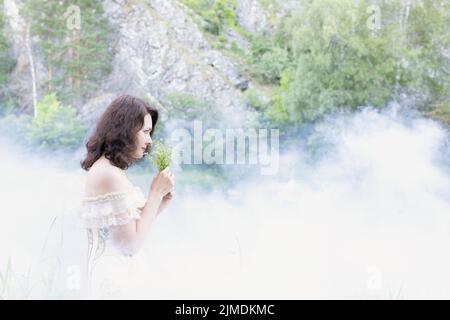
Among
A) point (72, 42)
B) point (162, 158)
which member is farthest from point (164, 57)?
point (162, 158)

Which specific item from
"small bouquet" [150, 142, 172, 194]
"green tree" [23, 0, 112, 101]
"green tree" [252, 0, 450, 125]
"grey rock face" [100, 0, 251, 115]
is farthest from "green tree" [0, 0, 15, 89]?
"small bouquet" [150, 142, 172, 194]

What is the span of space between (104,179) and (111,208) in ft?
0.17

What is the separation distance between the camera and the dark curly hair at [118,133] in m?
0.99

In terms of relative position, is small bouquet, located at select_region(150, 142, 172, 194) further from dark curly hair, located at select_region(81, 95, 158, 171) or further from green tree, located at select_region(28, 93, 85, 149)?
green tree, located at select_region(28, 93, 85, 149)

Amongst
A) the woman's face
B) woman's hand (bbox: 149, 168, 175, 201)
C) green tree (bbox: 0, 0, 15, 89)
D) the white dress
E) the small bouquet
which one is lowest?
the white dress

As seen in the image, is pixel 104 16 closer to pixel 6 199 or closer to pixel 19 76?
pixel 19 76

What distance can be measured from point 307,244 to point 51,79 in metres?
2.09

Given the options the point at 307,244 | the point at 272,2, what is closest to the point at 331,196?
the point at 307,244

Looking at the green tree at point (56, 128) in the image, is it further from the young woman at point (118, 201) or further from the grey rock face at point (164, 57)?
the young woman at point (118, 201)

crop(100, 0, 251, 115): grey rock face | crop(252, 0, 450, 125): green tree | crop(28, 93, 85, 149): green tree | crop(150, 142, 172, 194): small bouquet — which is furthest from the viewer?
crop(100, 0, 251, 115): grey rock face

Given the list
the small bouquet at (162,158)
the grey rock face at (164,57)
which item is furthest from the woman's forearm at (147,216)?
the grey rock face at (164,57)

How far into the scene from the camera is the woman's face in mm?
1022

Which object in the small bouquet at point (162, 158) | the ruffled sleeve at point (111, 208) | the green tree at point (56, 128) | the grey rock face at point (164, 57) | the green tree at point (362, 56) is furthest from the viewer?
the grey rock face at point (164, 57)

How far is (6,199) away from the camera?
3508 mm
